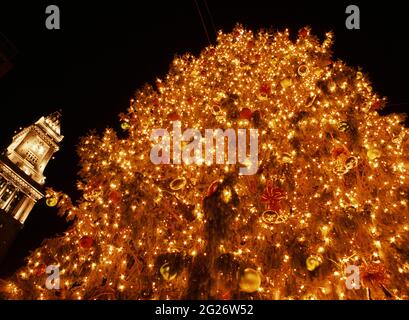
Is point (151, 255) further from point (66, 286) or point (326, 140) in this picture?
point (326, 140)

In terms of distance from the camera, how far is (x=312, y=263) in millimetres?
3863

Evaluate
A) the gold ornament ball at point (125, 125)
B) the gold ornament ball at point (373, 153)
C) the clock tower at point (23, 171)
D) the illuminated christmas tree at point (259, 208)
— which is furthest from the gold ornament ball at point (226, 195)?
the clock tower at point (23, 171)

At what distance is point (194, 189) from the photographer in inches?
214

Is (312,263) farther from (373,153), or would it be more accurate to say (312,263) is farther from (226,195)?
(373,153)

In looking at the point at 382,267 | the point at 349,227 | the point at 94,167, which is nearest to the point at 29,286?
the point at 94,167

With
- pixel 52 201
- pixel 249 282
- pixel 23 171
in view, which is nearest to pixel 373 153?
pixel 249 282

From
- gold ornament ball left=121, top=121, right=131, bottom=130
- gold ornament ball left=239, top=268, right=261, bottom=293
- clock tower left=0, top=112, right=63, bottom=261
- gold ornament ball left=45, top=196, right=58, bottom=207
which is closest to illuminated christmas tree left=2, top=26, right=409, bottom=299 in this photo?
gold ornament ball left=239, top=268, right=261, bottom=293

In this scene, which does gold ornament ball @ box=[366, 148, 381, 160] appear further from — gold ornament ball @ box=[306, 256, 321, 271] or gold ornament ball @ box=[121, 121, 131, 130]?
gold ornament ball @ box=[121, 121, 131, 130]

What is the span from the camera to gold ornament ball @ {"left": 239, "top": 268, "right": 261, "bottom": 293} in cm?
339

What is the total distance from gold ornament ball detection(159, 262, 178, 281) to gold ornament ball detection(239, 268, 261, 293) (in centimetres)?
90

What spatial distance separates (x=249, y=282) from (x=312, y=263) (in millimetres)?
1042

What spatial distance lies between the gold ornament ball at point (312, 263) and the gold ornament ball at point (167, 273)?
1.81 m

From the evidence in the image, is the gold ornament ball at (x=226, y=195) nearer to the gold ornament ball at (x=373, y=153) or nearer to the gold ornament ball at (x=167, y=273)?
the gold ornament ball at (x=167, y=273)
